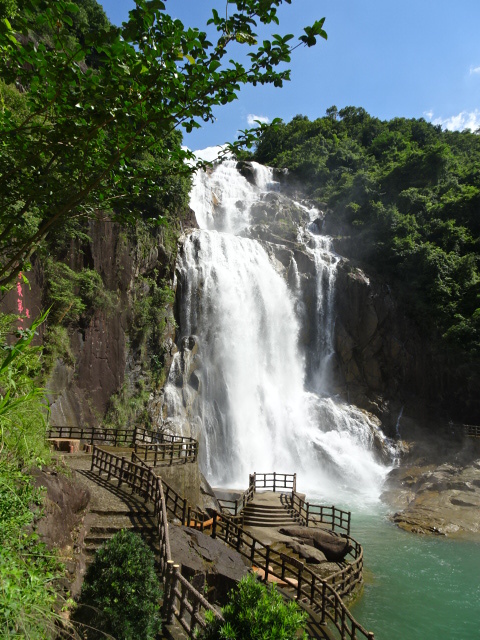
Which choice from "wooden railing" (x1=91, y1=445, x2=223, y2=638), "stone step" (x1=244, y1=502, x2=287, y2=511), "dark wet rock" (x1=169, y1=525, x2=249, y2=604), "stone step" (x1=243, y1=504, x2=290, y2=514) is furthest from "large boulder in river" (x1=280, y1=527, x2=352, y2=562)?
"dark wet rock" (x1=169, y1=525, x2=249, y2=604)

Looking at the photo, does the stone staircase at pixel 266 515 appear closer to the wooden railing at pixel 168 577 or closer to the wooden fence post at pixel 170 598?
the wooden railing at pixel 168 577

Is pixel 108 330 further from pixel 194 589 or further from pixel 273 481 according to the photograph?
pixel 194 589

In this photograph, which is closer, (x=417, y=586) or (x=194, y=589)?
(x=194, y=589)

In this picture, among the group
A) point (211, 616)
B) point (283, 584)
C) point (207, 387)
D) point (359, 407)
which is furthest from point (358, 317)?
point (211, 616)

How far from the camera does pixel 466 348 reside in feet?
108

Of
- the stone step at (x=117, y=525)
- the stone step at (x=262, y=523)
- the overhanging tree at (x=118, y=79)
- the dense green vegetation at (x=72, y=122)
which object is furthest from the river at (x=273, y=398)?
the overhanging tree at (x=118, y=79)

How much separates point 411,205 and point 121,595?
151 feet

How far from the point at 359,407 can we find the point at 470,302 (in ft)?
42.0

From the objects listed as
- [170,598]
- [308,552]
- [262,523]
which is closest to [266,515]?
[262,523]

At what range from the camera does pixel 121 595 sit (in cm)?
605

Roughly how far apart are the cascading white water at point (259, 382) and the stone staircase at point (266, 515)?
22.1ft

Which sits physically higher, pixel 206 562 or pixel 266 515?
pixel 206 562

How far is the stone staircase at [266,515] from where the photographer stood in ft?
54.1

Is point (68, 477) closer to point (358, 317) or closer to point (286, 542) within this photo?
point (286, 542)
